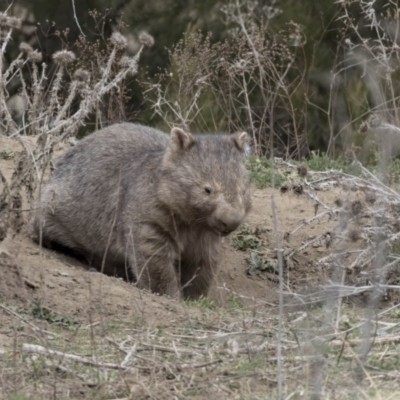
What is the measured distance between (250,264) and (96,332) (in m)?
2.94

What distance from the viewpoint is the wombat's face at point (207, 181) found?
23.2 ft

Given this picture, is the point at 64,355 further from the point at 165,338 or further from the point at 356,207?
the point at 356,207

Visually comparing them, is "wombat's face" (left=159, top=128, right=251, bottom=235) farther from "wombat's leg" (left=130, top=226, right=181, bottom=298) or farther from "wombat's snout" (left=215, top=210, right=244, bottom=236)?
"wombat's leg" (left=130, top=226, right=181, bottom=298)

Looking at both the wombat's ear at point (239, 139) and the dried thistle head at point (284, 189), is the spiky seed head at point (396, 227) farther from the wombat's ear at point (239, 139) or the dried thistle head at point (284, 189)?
the dried thistle head at point (284, 189)

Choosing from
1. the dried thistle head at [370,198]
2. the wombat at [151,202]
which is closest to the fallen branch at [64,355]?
the wombat at [151,202]

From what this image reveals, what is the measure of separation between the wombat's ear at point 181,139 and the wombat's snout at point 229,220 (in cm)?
62

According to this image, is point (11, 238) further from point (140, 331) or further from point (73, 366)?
point (73, 366)

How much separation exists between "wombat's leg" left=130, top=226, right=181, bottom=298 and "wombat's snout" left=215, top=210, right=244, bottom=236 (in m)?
0.59

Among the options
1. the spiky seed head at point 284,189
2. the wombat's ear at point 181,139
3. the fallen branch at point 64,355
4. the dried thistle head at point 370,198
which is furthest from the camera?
the spiky seed head at point 284,189

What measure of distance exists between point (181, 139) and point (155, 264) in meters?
0.83

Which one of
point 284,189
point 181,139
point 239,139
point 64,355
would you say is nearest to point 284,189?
point 284,189

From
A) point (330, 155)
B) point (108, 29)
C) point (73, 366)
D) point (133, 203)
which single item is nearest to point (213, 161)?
point (133, 203)

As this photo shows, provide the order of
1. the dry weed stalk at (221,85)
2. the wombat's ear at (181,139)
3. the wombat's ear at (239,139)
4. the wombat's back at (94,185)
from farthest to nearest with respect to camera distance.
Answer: the dry weed stalk at (221,85)
the wombat's back at (94,185)
the wombat's ear at (239,139)
the wombat's ear at (181,139)

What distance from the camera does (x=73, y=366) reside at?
499 cm
